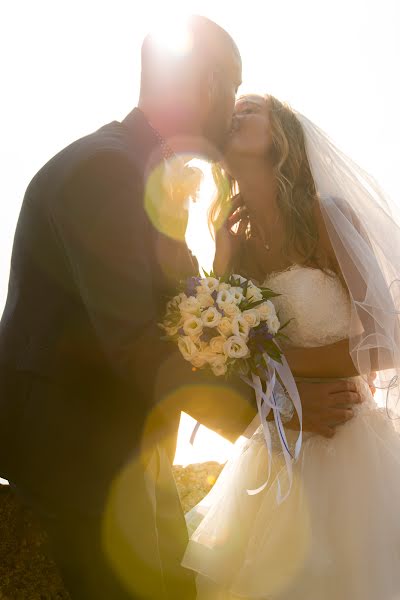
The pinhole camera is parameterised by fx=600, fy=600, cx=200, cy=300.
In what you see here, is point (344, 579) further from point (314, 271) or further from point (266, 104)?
point (266, 104)

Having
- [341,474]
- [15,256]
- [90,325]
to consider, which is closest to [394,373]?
[341,474]

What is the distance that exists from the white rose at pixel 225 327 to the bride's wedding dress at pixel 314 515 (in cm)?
143

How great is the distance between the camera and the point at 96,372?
274cm

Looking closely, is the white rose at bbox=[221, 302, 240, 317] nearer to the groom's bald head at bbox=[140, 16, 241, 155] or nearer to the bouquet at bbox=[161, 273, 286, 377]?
the bouquet at bbox=[161, 273, 286, 377]

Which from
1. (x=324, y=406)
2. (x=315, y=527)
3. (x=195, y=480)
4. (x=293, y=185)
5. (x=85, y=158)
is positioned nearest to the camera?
(x=85, y=158)

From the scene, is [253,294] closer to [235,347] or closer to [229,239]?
[235,347]

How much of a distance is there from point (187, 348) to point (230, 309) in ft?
1.06

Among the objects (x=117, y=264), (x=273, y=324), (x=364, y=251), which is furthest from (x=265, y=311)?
(x=364, y=251)

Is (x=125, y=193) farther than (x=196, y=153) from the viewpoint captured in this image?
No

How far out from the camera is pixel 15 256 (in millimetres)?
2965

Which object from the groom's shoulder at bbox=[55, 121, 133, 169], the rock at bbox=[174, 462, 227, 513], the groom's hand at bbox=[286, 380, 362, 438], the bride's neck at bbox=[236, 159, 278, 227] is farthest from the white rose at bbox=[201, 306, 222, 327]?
the rock at bbox=[174, 462, 227, 513]

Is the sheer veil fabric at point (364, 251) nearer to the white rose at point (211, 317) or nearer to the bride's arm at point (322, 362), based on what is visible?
the bride's arm at point (322, 362)

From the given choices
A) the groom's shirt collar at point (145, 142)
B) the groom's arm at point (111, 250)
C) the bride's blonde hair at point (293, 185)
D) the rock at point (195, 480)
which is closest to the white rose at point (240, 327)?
the groom's arm at point (111, 250)

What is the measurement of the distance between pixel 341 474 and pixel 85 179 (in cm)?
252
